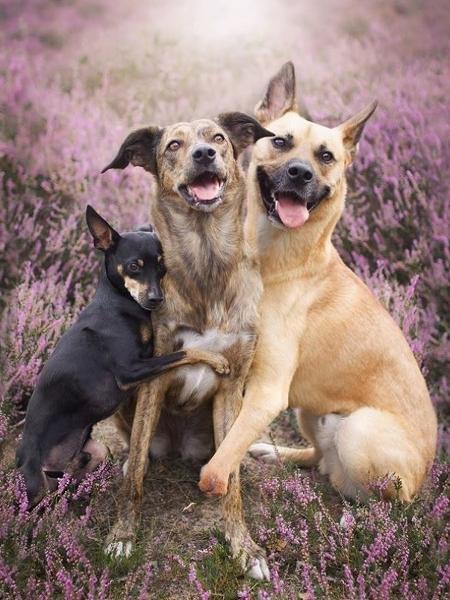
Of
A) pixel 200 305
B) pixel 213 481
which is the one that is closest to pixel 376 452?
pixel 213 481

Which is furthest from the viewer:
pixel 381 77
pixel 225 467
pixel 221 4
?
pixel 221 4

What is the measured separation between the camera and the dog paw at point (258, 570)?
3227 mm

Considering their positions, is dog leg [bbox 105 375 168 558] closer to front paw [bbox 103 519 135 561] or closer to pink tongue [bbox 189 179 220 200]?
front paw [bbox 103 519 135 561]

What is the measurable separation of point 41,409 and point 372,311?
1.79 metres

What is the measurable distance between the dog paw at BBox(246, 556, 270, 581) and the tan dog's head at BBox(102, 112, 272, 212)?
1652 mm

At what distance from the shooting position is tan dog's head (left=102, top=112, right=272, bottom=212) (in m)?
3.45

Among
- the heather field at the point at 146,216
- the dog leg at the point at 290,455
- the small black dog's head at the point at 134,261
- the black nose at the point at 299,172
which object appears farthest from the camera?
the dog leg at the point at 290,455

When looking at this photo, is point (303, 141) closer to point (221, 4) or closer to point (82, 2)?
point (221, 4)

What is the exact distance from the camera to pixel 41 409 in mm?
3396

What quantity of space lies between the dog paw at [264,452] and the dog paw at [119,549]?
1.21 metres

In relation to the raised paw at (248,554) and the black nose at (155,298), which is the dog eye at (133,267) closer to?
the black nose at (155,298)

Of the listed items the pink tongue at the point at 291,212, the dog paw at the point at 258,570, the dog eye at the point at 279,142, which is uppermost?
the dog eye at the point at 279,142

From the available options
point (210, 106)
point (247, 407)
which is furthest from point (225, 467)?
point (210, 106)

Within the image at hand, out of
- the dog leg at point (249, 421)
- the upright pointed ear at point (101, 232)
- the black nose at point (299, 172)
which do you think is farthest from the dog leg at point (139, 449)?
the black nose at point (299, 172)
